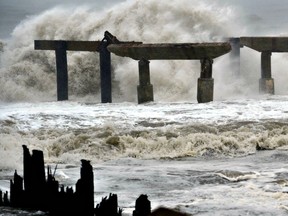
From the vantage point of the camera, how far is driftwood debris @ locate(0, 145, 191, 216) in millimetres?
7004

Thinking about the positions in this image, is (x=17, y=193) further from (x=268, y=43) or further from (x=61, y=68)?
(x=61, y=68)

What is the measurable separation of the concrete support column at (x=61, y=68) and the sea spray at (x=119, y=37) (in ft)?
6.93

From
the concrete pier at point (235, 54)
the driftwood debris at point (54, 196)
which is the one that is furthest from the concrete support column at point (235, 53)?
the driftwood debris at point (54, 196)

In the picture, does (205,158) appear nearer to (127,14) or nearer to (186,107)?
(186,107)

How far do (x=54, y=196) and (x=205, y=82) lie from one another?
10146 mm

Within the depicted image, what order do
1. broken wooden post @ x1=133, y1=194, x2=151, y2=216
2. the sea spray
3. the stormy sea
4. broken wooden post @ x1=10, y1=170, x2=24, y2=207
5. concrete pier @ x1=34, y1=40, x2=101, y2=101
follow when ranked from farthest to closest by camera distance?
the sea spray
concrete pier @ x1=34, y1=40, x2=101, y2=101
the stormy sea
broken wooden post @ x1=10, y1=170, x2=24, y2=207
broken wooden post @ x1=133, y1=194, x2=151, y2=216

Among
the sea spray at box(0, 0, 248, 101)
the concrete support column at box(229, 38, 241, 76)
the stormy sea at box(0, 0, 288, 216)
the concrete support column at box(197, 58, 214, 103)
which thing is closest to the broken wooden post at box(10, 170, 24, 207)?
the stormy sea at box(0, 0, 288, 216)

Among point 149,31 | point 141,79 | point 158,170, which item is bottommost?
point 158,170

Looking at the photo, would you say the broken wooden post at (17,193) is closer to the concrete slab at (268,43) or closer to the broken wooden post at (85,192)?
the broken wooden post at (85,192)

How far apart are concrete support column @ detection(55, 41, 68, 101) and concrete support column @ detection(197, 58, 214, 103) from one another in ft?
14.4

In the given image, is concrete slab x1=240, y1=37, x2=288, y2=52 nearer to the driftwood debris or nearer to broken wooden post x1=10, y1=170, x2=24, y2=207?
the driftwood debris

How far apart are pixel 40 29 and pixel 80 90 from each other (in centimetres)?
417

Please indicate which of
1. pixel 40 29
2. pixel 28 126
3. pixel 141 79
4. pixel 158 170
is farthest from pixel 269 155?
pixel 40 29

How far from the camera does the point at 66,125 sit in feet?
47.1
